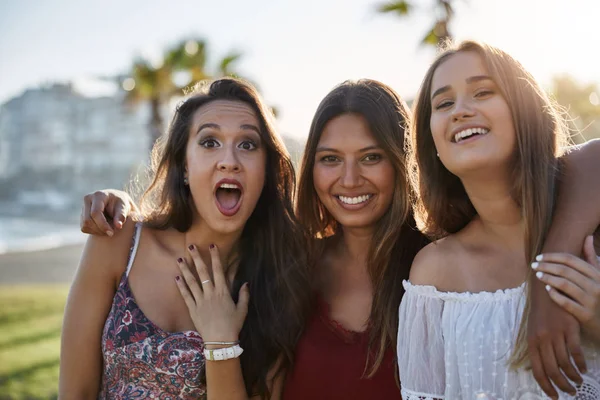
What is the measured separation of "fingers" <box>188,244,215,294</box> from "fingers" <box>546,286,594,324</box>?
198cm

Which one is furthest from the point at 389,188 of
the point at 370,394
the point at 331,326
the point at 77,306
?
the point at 77,306

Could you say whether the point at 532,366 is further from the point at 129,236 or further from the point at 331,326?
the point at 129,236

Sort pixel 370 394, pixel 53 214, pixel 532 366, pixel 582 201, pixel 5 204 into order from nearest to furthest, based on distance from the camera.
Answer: pixel 532 366 < pixel 582 201 < pixel 370 394 < pixel 53 214 < pixel 5 204

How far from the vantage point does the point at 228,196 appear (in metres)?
3.99

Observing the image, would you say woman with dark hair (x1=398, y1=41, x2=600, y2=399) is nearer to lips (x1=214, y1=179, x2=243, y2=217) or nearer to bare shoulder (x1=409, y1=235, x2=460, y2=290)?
bare shoulder (x1=409, y1=235, x2=460, y2=290)

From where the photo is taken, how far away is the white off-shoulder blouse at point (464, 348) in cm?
282

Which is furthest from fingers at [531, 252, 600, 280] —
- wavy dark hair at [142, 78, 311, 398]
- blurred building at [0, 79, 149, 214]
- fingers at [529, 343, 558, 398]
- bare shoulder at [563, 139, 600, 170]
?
blurred building at [0, 79, 149, 214]

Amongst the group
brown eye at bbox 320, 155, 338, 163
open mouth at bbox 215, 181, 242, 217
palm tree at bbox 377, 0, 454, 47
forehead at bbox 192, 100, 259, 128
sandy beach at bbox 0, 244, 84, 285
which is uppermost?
palm tree at bbox 377, 0, 454, 47

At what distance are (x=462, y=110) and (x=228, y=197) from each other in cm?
166

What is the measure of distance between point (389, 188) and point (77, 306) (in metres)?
2.02

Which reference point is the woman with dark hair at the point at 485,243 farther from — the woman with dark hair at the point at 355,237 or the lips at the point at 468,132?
the woman with dark hair at the point at 355,237

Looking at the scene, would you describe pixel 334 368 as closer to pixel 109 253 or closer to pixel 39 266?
pixel 109 253

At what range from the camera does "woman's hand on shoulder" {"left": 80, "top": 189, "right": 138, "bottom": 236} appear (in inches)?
142

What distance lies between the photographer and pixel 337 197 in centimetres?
400
